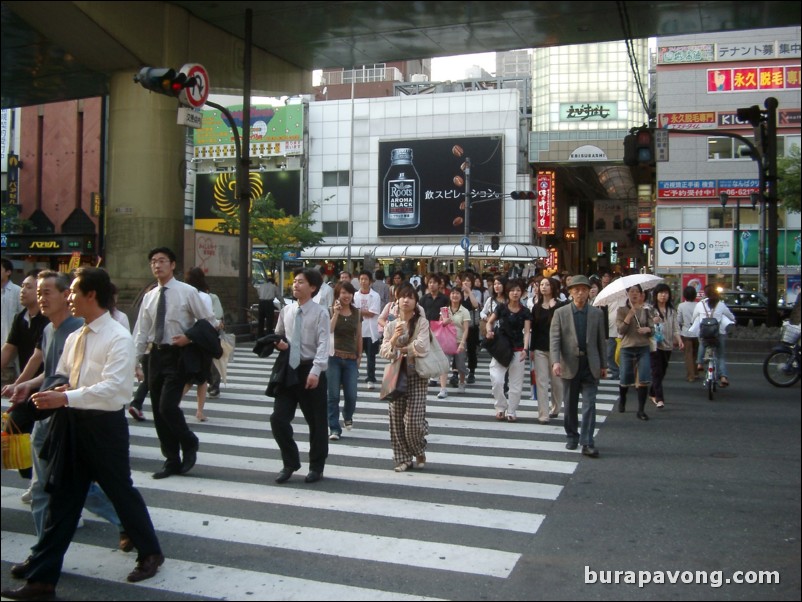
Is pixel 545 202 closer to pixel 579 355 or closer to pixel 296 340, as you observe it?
pixel 579 355

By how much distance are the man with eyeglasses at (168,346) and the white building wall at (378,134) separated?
45826mm

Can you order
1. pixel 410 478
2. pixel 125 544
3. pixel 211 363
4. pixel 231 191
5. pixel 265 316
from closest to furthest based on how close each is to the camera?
pixel 125 544 → pixel 410 478 → pixel 211 363 → pixel 265 316 → pixel 231 191

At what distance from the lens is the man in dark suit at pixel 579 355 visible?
26.8ft

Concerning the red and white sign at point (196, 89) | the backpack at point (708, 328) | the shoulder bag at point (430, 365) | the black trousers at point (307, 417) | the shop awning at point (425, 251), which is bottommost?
the black trousers at point (307, 417)

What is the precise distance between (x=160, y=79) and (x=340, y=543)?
3.78 m

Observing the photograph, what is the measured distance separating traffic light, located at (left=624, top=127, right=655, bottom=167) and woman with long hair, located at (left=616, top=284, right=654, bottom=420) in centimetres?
601

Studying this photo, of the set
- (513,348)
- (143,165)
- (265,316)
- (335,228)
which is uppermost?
(335,228)

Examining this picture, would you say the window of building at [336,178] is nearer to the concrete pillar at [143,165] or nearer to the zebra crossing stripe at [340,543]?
the concrete pillar at [143,165]

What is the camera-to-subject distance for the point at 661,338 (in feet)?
37.7

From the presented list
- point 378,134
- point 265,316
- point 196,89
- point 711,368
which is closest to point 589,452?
point 711,368

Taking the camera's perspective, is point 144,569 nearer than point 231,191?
Yes

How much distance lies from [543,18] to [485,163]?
49.2m

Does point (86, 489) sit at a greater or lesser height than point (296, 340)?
lesser

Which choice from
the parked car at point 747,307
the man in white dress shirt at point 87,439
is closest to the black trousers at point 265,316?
the parked car at point 747,307
